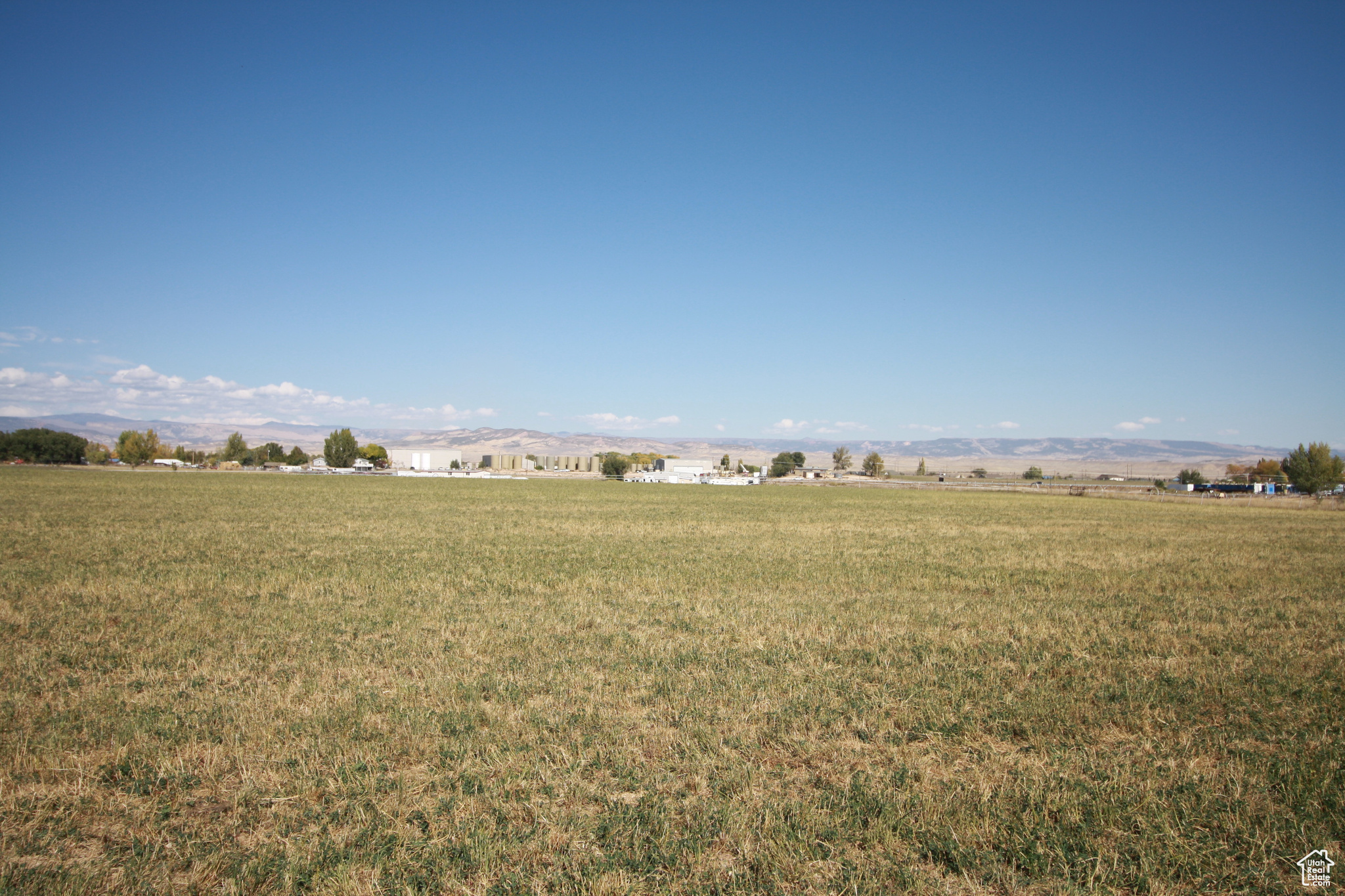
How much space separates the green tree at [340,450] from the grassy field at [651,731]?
161 meters

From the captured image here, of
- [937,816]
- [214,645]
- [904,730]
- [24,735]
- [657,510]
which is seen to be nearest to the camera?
[937,816]

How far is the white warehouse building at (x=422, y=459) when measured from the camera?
17350 cm

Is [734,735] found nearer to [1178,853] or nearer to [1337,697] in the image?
[1178,853]

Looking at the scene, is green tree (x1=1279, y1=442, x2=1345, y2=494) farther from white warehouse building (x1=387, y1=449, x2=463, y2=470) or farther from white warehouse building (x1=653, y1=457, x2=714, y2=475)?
white warehouse building (x1=387, y1=449, x2=463, y2=470)

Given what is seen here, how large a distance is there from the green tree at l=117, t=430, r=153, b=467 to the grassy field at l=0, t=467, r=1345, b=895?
16900cm

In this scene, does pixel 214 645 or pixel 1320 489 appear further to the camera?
pixel 1320 489

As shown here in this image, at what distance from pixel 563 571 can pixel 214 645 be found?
733 cm

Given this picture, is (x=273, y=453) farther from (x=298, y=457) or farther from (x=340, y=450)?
(x=340, y=450)

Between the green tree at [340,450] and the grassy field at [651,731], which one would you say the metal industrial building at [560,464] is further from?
the grassy field at [651,731]

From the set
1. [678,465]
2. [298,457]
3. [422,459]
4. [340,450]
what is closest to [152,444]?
[298,457]

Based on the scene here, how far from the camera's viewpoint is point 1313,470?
112 meters

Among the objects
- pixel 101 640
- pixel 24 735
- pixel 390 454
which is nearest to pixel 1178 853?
pixel 24 735

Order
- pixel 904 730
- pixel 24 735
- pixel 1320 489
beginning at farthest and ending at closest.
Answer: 1. pixel 1320 489
2. pixel 904 730
3. pixel 24 735

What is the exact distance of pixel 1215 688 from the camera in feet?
25.3
